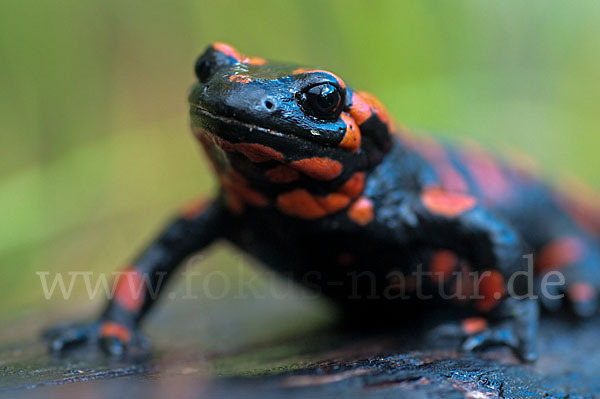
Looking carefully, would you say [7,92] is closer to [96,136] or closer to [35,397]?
[96,136]

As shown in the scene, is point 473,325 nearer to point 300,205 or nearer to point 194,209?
point 300,205

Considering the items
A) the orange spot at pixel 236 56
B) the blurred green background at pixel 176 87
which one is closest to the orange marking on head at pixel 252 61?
A: the orange spot at pixel 236 56

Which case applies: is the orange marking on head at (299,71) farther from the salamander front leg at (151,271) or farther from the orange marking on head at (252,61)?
the salamander front leg at (151,271)

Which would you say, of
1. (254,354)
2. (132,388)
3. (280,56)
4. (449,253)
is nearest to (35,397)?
(132,388)

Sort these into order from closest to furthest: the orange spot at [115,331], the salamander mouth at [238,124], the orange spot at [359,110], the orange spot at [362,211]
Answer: the salamander mouth at [238,124] < the orange spot at [359,110] < the orange spot at [362,211] < the orange spot at [115,331]

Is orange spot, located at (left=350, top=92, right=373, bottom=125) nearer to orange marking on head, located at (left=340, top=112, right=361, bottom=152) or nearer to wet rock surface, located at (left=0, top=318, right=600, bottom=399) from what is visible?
orange marking on head, located at (left=340, top=112, right=361, bottom=152)

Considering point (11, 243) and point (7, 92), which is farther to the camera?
point (7, 92)

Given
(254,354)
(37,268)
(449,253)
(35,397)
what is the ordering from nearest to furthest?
(35,397)
(254,354)
(449,253)
(37,268)
